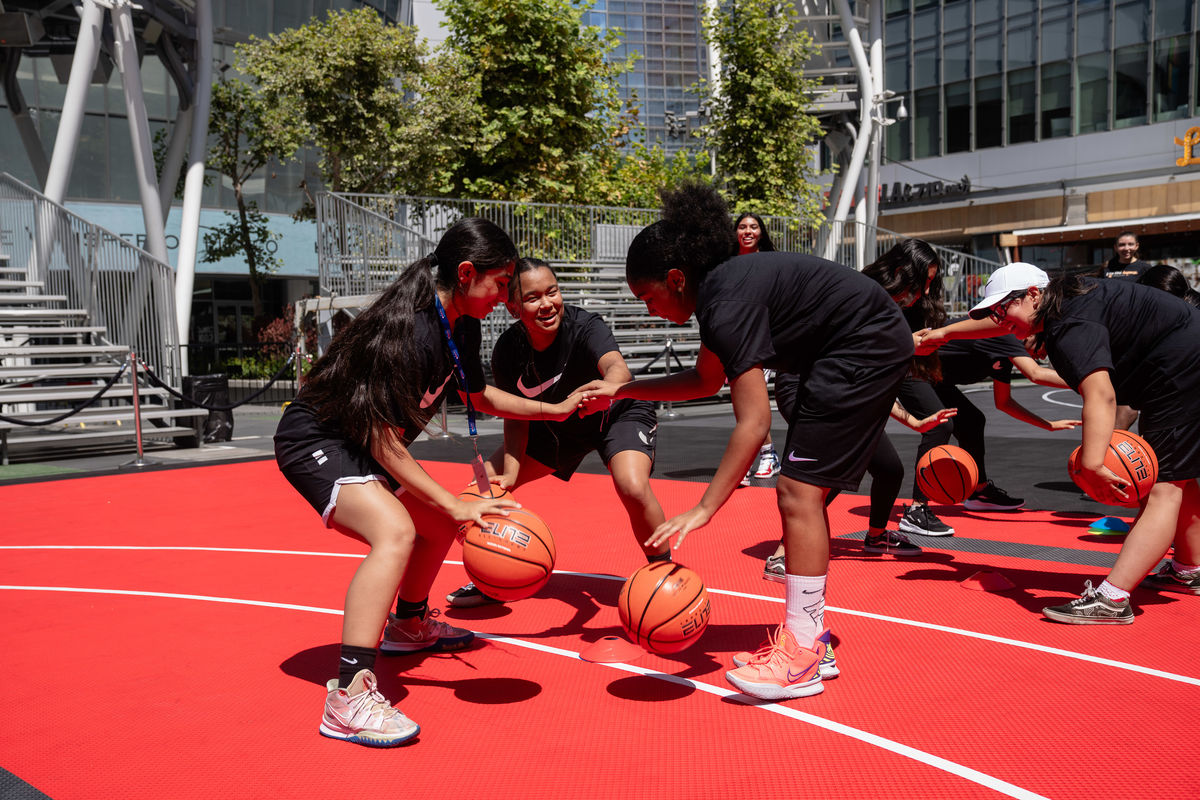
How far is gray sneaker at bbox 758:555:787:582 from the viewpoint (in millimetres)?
6152

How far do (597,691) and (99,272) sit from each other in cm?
1434

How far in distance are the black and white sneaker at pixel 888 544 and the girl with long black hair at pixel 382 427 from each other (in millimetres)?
3640

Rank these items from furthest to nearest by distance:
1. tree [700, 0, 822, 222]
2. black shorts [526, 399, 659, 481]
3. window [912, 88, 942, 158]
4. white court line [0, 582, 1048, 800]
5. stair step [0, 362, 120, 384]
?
window [912, 88, 942, 158], tree [700, 0, 822, 222], stair step [0, 362, 120, 384], black shorts [526, 399, 659, 481], white court line [0, 582, 1048, 800]

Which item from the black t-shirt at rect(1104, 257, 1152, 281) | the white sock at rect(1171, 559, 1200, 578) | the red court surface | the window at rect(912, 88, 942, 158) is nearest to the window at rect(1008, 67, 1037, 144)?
the window at rect(912, 88, 942, 158)

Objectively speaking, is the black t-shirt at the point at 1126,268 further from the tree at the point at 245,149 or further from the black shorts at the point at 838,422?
the tree at the point at 245,149

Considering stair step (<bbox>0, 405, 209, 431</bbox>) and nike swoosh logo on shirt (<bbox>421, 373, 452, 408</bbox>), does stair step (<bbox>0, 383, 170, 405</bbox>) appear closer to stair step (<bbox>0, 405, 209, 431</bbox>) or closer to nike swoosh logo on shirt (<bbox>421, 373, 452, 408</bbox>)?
stair step (<bbox>0, 405, 209, 431</bbox>)

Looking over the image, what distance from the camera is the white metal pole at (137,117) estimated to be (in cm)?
1842

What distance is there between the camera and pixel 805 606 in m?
4.17

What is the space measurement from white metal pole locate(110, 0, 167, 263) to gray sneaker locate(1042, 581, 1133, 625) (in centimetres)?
1772

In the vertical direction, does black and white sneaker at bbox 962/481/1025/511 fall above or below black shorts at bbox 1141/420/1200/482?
below

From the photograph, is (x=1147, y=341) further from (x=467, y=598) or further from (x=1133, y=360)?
(x=467, y=598)

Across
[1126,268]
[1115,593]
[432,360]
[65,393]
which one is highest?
[1126,268]

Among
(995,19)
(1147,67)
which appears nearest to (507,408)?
(1147,67)

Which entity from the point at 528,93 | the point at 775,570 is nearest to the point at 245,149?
the point at 528,93
